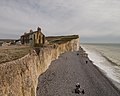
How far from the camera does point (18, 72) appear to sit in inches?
543

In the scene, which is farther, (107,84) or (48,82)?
(107,84)

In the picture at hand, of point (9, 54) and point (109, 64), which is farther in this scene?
point (109, 64)

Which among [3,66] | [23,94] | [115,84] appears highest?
[3,66]

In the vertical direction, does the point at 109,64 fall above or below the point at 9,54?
below

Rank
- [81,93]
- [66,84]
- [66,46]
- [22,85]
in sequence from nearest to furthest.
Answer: [22,85]
[81,93]
[66,84]
[66,46]

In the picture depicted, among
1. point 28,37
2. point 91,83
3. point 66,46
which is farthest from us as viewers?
point 66,46

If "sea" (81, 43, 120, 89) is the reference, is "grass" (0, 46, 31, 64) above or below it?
above

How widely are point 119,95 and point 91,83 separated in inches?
204

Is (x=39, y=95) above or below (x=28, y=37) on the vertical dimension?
below

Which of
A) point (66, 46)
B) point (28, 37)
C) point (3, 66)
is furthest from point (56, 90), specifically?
point (66, 46)

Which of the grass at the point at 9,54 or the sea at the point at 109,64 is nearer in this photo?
the grass at the point at 9,54

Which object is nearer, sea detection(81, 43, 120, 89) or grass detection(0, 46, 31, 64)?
grass detection(0, 46, 31, 64)

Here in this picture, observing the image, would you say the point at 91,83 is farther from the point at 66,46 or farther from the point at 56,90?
the point at 66,46

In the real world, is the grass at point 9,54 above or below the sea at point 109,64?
above
